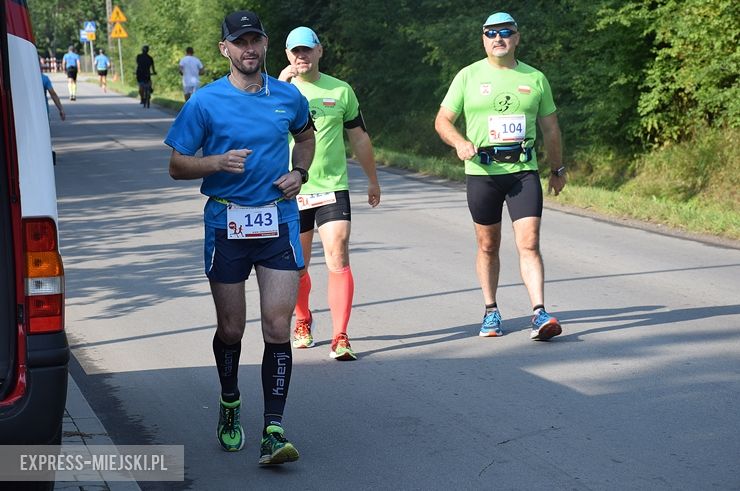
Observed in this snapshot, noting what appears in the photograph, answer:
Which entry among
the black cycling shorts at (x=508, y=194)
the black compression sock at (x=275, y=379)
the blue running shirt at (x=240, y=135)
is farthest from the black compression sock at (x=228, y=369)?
the black cycling shorts at (x=508, y=194)

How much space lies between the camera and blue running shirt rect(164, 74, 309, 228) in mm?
5992

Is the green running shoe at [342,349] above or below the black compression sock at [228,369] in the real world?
below

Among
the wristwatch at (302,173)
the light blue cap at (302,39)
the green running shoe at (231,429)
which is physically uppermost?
the light blue cap at (302,39)

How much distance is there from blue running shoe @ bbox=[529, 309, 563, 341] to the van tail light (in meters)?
4.22

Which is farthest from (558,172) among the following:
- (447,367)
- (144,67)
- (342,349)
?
(144,67)

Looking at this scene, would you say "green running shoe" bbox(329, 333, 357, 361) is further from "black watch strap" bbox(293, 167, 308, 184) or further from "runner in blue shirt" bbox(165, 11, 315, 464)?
"black watch strap" bbox(293, 167, 308, 184)

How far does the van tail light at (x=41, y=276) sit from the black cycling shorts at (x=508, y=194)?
434 centimetres

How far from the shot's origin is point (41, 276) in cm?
482

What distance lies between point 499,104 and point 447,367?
184cm

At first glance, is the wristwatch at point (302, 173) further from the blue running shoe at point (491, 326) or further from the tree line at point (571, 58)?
the tree line at point (571, 58)

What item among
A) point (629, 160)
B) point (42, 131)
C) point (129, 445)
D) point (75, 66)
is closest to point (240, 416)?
point (129, 445)

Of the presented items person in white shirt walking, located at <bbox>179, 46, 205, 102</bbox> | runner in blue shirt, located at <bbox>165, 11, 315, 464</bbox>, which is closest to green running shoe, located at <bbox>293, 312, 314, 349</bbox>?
runner in blue shirt, located at <bbox>165, 11, 315, 464</bbox>

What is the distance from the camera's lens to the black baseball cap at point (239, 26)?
5.89m

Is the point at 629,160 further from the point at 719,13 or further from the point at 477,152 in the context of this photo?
the point at 477,152
